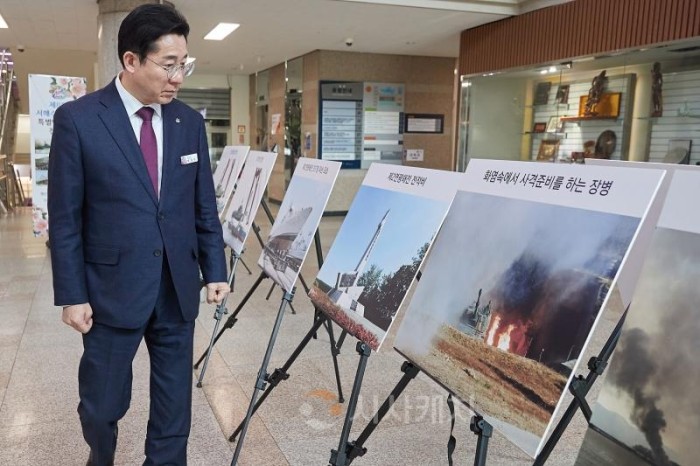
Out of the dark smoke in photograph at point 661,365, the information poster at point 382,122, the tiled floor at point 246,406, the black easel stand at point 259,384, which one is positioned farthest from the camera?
the information poster at point 382,122

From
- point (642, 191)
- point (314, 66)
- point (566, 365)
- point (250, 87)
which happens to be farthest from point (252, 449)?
point (250, 87)

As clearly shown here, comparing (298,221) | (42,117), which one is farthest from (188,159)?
(42,117)

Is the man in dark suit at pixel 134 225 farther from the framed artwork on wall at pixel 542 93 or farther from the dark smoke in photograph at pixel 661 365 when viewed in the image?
the framed artwork on wall at pixel 542 93

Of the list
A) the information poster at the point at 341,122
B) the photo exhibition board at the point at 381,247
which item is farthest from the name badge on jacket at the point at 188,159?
the information poster at the point at 341,122

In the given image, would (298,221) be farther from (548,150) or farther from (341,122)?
(341,122)

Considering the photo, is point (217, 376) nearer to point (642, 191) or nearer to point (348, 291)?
point (348, 291)

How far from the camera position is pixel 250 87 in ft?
46.9

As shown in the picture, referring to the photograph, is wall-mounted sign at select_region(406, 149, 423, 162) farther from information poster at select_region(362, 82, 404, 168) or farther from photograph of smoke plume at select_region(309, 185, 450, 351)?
photograph of smoke plume at select_region(309, 185, 450, 351)

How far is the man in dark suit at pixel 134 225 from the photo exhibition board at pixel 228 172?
2.25 m

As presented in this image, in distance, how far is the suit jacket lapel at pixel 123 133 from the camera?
5.96 feet

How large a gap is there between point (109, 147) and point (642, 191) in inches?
58.3

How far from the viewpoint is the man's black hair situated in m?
1.78

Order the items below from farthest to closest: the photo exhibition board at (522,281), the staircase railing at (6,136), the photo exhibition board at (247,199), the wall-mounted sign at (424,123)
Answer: the staircase railing at (6,136)
the wall-mounted sign at (424,123)
the photo exhibition board at (247,199)
the photo exhibition board at (522,281)

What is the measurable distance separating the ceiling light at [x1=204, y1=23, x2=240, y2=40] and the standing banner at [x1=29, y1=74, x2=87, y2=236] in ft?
6.24
